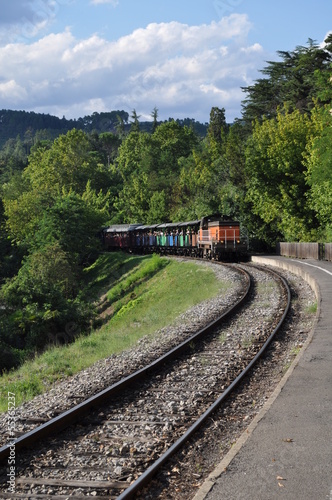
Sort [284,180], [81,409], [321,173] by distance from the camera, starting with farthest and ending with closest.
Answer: [284,180], [321,173], [81,409]

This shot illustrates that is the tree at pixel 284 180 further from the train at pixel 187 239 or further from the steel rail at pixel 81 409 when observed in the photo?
the steel rail at pixel 81 409

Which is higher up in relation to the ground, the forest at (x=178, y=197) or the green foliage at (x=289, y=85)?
the green foliage at (x=289, y=85)

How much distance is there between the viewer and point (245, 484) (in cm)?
587

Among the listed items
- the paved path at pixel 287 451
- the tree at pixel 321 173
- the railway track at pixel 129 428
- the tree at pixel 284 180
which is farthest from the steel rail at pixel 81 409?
the tree at pixel 284 180

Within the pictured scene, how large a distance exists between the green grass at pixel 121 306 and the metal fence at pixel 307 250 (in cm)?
814

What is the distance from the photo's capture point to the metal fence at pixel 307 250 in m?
40.0

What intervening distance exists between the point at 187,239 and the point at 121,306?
11054mm

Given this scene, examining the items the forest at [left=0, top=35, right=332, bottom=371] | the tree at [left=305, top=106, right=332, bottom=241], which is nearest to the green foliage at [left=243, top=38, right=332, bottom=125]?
the forest at [left=0, top=35, right=332, bottom=371]

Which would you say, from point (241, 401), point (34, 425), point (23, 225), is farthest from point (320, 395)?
point (23, 225)

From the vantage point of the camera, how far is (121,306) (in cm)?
4419

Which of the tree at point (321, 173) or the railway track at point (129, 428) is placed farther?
the tree at point (321, 173)

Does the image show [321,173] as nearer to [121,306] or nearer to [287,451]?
[121,306]

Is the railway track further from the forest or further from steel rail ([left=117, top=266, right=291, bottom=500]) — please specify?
the forest

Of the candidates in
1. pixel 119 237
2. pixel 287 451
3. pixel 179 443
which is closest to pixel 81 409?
pixel 179 443
